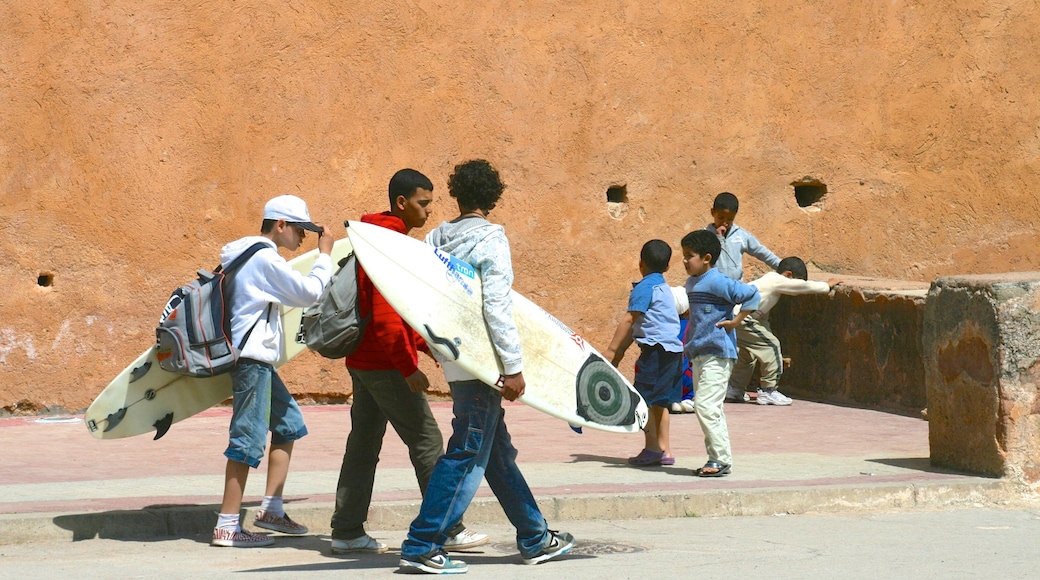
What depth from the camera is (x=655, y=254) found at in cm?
771

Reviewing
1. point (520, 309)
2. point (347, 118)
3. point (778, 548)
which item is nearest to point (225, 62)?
point (347, 118)

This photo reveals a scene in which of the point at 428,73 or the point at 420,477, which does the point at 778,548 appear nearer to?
the point at 420,477

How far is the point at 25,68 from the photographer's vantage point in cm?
972

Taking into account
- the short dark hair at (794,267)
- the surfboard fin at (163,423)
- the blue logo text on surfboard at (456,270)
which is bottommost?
the surfboard fin at (163,423)

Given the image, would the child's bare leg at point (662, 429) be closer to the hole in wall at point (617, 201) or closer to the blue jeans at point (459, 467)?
the blue jeans at point (459, 467)

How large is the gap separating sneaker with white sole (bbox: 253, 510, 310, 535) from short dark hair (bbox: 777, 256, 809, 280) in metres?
5.70

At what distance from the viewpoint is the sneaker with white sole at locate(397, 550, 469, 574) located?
5.22 m

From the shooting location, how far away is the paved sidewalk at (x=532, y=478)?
6.27m

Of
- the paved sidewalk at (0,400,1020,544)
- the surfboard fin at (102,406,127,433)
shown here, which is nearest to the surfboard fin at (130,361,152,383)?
the surfboard fin at (102,406,127,433)

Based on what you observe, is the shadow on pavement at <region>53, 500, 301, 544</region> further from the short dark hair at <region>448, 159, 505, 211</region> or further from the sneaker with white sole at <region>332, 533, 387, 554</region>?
the short dark hair at <region>448, 159, 505, 211</region>

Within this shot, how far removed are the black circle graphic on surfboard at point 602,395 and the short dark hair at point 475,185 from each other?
2.58 ft

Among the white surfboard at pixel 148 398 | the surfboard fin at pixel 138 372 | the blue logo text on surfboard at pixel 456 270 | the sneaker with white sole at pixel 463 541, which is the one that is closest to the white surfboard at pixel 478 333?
the blue logo text on surfboard at pixel 456 270

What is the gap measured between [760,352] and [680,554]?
16.9 feet

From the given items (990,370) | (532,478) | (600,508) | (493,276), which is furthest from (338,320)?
(990,370)
